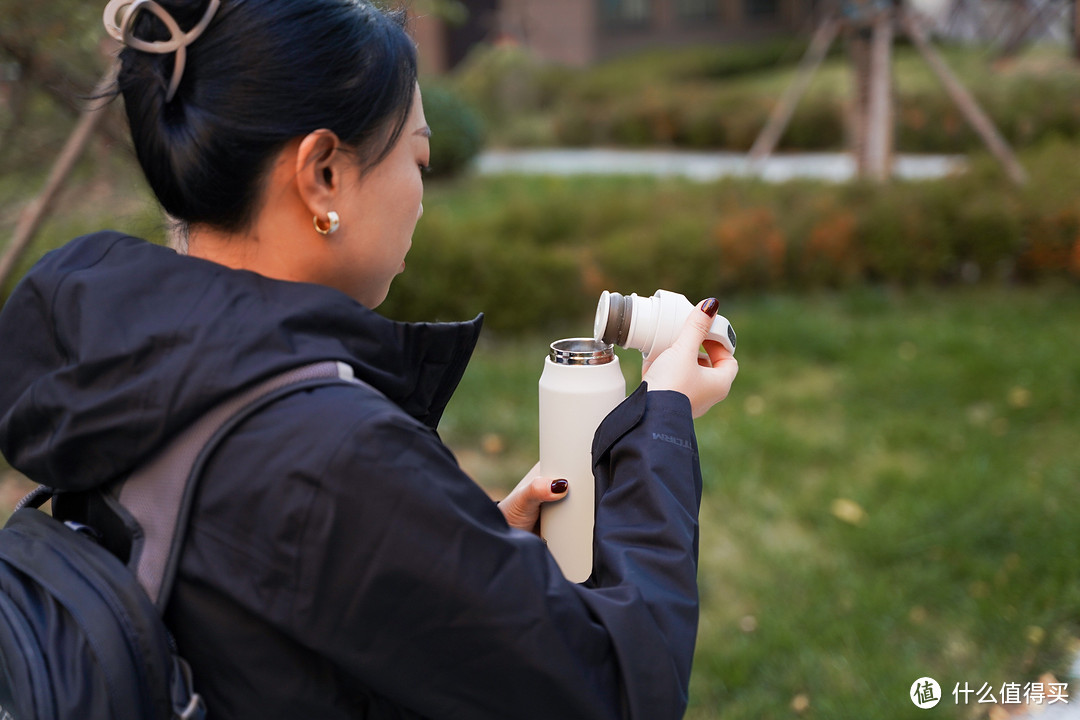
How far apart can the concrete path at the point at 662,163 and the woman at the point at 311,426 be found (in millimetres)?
9236

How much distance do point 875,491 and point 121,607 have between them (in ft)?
11.9

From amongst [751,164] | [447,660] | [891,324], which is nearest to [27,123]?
[447,660]

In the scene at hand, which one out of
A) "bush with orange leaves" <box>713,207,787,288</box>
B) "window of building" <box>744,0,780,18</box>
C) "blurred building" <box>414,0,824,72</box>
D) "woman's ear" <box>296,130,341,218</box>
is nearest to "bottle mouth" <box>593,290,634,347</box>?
"woman's ear" <box>296,130,341,218</box>

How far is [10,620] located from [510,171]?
460 inches

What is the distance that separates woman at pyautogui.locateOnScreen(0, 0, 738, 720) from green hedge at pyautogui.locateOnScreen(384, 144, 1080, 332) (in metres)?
4.50

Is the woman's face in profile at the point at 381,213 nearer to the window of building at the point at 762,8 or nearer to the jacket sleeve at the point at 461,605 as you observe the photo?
the jacket sleeve at the point at 461,605

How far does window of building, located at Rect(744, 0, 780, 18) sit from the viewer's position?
25.8m

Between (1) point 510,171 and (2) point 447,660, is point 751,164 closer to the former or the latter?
(1) point 510,171

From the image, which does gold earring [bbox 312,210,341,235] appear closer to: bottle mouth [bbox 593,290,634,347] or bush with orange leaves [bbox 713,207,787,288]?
bottle mouth [bbox 593,290,634,347]

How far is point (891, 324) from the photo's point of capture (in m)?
5.88

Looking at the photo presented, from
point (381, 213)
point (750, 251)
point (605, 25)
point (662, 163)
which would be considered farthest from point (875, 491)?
point (605, 25)

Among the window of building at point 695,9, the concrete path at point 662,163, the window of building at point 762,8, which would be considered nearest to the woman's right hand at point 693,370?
the concrete path at point 662,163

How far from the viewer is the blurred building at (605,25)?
72.0 feet

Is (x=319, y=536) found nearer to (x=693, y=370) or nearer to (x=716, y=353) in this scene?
(x=693, y=370)
